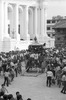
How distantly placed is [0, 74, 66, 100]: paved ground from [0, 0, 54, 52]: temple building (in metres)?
33.0

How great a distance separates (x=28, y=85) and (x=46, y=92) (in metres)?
2.82

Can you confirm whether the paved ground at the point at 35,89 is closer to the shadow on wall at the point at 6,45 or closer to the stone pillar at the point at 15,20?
the shadow on wall at the point at 6,45

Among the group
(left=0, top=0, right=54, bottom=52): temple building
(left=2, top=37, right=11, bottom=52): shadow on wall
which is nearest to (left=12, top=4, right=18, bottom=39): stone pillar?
(left=0, top=0, right=54, bottom=52): temple building

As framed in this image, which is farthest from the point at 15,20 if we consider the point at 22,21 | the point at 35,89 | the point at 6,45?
the point at 35,89

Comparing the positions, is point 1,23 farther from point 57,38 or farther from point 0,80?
point 0,80

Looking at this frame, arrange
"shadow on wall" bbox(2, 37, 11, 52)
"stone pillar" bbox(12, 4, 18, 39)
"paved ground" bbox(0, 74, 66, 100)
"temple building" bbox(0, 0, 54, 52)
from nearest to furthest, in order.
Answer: "paved ground" bbox(0, 74, 66, 100)
"shadow on wall" bbox(2, 37, 11, 52)
"temple building" bbox(0, 0, 54, 52)
"stone pillar" bbox(12, 4, 18, 39)

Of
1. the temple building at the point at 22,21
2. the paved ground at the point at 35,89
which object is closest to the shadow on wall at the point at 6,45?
the temple building at the point at 22,21

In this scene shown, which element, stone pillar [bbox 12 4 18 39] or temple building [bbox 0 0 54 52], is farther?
stone pillar [bbox 12 4 18 39]

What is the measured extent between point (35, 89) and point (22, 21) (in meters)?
51.4

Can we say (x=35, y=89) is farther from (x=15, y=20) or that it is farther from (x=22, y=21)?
(x=22, y=21)

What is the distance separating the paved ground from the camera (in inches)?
667

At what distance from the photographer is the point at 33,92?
18.1 meters

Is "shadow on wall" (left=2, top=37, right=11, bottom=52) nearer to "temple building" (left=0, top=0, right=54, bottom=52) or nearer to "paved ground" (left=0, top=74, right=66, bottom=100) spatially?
"temple building" (left=0, top=0, right=54, bottom=52)

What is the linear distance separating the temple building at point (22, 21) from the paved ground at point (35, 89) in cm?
3305
